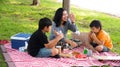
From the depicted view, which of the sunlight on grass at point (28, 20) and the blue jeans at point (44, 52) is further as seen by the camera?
the sunlight on grass at point (28, 20)

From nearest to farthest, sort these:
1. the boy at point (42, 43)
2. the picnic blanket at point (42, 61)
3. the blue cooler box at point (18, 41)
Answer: the picnic blanket at point (42, 61) → the boy at point (42, 43) → the blue cooler box at point (18, 41)

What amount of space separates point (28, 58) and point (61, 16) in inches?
51.5

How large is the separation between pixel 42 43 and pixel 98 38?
150 cm

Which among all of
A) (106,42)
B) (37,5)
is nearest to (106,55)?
(106,42)

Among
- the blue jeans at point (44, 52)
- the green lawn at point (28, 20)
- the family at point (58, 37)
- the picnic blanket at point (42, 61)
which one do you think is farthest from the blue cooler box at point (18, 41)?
the green lawn at point (28, 20)

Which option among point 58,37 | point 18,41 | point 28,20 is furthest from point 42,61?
point 28,20

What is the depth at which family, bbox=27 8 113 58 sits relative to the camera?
711cm

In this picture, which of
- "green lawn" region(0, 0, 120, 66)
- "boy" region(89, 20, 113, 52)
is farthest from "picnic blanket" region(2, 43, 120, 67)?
"green lawn" region(0, 0, 120, 66)

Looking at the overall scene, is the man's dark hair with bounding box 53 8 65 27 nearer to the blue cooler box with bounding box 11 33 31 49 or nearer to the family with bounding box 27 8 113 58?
the family with bounding box 27 8 113 58

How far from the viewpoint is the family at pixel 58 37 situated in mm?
7109

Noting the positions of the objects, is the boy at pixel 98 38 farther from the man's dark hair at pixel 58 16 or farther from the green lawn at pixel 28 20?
the man's dark hair at pixel 58 16

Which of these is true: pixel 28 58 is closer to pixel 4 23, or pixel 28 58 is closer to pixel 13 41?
pixel 13 41

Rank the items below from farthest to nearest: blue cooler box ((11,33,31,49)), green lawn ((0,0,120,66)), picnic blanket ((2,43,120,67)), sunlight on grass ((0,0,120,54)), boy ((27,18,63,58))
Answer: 1. sunlight on grass ((0,0,120,54))
2. green lawn ((0,0,120,66))
3. blue cooler box ((11,33,31,49))
4. boy ((27,18,63,58))
5. picnic blanket ((2,43,120,67))

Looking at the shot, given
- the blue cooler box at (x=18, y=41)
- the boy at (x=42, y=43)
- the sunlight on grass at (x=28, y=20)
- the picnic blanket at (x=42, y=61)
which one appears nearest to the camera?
the picnic blanket at (x=42, y=61)
